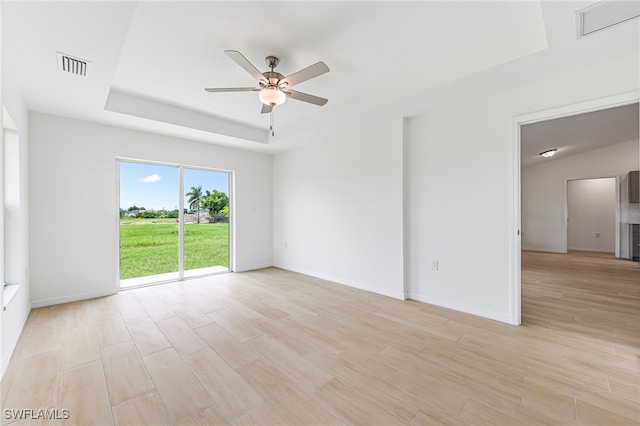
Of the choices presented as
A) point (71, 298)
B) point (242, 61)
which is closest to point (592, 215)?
point (242, 61)

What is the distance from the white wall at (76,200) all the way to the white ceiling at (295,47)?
41 cm

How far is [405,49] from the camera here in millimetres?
2461

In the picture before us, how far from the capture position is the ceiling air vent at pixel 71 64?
7.03 ft

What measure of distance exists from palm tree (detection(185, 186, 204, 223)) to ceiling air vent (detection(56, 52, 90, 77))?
2.59 meters

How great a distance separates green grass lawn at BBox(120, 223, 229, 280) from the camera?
4199 millimetres

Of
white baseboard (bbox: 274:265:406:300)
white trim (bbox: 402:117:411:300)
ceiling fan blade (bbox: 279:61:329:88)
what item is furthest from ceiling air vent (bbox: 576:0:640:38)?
white baseboard (bbox: 274:265:406:300)

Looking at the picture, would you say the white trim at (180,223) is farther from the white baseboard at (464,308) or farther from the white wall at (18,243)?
the white baseboard at (464,308)

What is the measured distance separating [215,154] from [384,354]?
4426 mm

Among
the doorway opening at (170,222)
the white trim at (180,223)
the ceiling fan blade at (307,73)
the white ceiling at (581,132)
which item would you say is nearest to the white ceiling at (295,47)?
the ceiling fan blade at (307,73)

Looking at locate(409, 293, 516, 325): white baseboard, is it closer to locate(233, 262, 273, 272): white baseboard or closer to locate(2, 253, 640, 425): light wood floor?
locate(2, 253, 640, 425): light wood floor

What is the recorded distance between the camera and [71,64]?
2236 mm

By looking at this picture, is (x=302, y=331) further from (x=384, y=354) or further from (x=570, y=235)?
(x=570, y=235)

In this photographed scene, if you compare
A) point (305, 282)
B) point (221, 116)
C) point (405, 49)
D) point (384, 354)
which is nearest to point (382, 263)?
point (305, 282)

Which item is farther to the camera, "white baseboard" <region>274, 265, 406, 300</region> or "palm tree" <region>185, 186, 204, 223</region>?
"palm tree" <region>185, 186, 204, 223</region>
